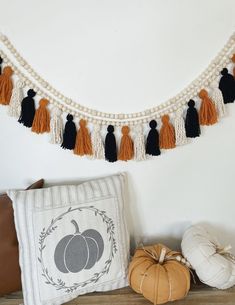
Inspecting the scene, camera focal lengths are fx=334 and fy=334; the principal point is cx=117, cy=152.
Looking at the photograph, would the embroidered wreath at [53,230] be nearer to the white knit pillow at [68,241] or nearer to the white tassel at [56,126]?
the white knit pillow at [68,241]

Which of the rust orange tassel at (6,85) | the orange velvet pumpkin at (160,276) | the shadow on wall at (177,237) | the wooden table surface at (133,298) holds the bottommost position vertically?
the wooden table surface at (133,298)

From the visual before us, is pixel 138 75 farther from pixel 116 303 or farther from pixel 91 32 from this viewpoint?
pixel 116 303

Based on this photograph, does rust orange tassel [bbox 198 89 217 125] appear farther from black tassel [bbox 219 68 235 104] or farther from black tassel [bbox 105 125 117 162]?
black tassel [bbox 105 125 117 162]

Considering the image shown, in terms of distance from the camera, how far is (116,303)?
1.09 metres

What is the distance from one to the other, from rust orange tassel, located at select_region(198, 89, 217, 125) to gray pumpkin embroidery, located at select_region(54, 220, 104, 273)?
0.53 metres

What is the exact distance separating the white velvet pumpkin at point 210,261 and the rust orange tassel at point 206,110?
0.40m

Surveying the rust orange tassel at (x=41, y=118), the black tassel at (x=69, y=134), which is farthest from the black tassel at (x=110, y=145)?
the rust orange tassel at (x=41, y=118)

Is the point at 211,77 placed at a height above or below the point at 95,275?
above

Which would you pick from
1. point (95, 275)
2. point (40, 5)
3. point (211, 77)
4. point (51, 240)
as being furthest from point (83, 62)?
point (95, 275)

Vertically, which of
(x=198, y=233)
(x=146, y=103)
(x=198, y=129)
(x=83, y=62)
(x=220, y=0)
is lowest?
(x=198, y=233)

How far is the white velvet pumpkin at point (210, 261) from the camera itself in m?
1.07

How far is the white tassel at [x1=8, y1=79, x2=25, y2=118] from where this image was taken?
1.10m

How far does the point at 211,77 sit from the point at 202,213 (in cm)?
51

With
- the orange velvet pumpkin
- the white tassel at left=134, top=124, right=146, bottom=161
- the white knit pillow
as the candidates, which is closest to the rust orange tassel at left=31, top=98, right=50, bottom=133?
the white knit pillow
